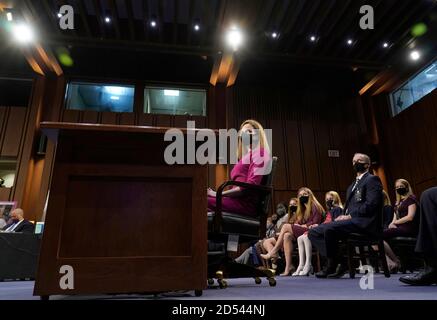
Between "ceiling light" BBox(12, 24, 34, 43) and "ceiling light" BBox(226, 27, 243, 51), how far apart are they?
3477 mm

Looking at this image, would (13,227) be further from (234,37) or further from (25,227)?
(234,37)

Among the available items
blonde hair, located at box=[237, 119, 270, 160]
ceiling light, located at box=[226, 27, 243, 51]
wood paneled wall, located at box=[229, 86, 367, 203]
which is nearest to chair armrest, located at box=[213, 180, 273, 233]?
blonde hair, located at box=[237, 119, 270, 160]

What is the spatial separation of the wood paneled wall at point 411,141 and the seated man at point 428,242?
5.38 m

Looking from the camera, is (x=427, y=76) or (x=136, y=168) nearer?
(x=136, y=168)

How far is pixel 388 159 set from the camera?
8016mm

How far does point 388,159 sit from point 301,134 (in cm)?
206

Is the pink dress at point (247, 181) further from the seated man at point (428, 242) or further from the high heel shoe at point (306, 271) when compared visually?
the high heel shoe at point (306, 271)

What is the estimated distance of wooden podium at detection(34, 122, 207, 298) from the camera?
4.63 feet

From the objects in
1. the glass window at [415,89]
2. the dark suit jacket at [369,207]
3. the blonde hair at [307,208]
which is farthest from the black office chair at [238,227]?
the glass window at [415,89]

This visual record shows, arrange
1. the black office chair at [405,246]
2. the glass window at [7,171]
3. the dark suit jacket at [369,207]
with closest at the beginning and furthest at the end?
the dark suit jacket at [369,207] → the black office chair at [405,246] → the glass window at [7,171]

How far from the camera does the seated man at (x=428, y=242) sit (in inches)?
75.6

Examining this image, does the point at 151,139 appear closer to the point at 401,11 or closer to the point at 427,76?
the point at 401,11

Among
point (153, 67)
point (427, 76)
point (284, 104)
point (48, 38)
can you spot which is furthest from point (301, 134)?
point (48, 38)

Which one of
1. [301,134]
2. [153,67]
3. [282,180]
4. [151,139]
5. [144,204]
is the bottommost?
[144,204]
